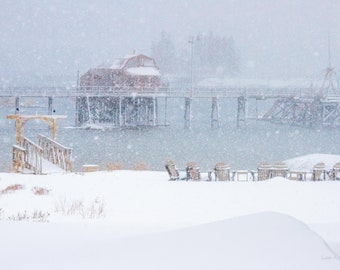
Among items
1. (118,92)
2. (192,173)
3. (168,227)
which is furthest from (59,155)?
(118,92)

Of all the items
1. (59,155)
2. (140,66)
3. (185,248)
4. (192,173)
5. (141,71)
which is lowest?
(192,173)

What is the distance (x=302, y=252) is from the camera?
424 cm

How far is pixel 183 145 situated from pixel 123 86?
17316 millimetres

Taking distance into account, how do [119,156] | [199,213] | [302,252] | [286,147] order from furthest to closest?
[286,147], [119,156], [199,213], [302,252]

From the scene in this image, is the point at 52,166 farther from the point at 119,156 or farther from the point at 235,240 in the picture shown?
the point at 119,156

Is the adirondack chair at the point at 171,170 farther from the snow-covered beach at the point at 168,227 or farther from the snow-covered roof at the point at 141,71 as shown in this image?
the snow-covered roof at the point at 141,71

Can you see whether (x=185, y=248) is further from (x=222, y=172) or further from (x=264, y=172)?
(x=264, y=172)

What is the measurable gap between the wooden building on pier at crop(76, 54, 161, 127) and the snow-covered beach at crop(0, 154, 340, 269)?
127ft

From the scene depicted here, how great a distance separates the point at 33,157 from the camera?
14.7 m

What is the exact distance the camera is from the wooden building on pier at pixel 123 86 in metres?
49.9

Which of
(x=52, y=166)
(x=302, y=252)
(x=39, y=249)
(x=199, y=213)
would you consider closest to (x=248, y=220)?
(x=302, y=252)

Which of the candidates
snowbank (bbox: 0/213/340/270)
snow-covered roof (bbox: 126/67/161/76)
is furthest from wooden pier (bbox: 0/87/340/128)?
snowbank (bbox: 0/213/340/270)

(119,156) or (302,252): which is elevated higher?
(302,252)

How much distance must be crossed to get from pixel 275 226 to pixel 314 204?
4674 millimetres
